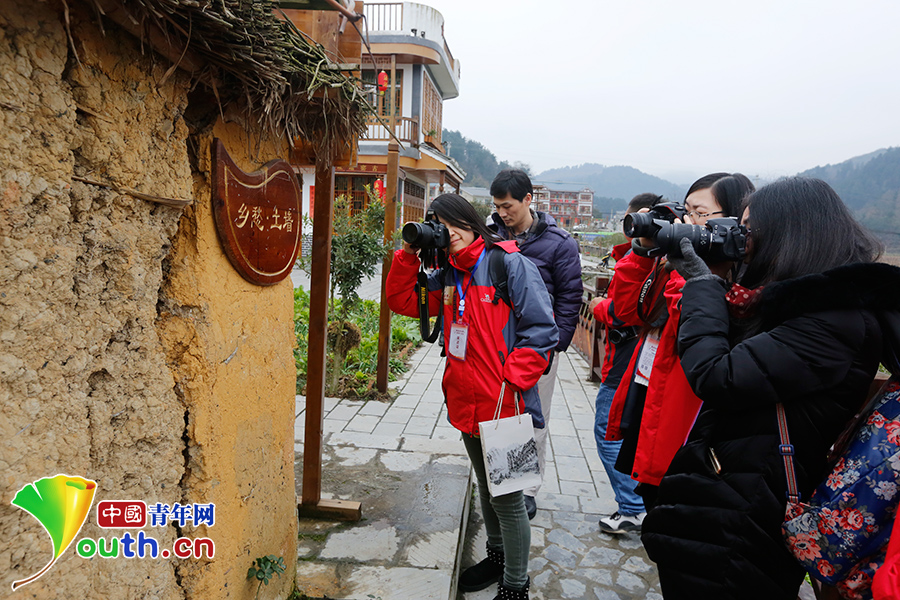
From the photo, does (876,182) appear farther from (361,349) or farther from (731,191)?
(731,191)

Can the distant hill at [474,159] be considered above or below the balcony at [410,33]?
above

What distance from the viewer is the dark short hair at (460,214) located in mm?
2271

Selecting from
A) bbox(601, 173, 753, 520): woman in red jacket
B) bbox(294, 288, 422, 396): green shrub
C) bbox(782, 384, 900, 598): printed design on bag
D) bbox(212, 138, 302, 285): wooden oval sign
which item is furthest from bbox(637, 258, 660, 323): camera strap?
bbox(294, 288, 422, 396): green shrub

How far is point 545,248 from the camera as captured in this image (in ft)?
9.87

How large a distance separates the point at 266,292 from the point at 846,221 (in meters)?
1.81

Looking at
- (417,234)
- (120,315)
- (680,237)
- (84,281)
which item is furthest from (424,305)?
(84,281)

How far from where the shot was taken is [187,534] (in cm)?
154

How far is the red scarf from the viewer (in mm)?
1560

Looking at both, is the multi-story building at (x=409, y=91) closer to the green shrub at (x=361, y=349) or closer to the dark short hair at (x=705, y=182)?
the green shrub at (x=361, y=349)

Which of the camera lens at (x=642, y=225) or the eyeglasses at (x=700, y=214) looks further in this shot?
the eyeglasses at (x=700, y=214)

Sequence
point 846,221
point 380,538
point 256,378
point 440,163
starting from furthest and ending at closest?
point 440,163, point 380,538, point 256,378, point 846,221

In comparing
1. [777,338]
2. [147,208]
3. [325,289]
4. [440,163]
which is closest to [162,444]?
[147,208]

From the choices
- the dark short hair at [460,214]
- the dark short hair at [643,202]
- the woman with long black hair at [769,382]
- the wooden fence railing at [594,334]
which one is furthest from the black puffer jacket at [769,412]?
the wooden fence railing at [594,334]

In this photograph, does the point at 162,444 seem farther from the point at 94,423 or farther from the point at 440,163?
the point at 440,163
